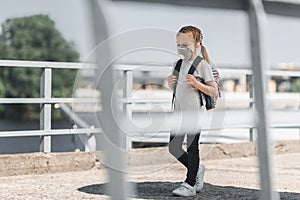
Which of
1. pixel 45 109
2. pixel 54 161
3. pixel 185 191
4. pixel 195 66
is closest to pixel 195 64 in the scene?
pixel 195 66

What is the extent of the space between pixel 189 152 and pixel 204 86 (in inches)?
20.2

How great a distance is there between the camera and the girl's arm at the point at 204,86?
365cm

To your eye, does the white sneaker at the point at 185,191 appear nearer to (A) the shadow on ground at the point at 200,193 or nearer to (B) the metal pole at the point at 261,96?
(A) the shadow on ground at the point at 200,193

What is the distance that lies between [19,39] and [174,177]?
113 feet

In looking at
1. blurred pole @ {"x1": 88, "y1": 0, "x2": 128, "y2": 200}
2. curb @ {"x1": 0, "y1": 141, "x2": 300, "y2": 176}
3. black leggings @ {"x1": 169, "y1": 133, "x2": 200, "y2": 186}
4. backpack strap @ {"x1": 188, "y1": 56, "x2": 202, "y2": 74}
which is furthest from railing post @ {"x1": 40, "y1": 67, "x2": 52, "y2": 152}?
blurred pole @ {"x1": 88, "y1": 0, "x2": 128, "y2": 200}

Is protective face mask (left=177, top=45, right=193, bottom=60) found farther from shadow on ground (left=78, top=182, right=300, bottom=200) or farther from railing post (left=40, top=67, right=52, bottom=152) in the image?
railing post (left=40, top=67, right=52, bottom=152)

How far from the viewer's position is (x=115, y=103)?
4.17ft

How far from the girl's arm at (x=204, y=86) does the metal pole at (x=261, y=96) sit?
219 centimetres

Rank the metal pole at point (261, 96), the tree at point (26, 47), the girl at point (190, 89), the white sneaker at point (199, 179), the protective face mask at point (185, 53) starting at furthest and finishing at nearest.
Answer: the tree at point (26, 47)
the white sneaker at point (199, 179)
the girl at point (190, 89)
the protective face mask at point (185, 53)
the metal pole at point (261, 96)

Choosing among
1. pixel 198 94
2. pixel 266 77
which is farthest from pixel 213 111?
pixel 266 77

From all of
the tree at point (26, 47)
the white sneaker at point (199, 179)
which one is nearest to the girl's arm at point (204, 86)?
the white sneaker at point (199, 179)

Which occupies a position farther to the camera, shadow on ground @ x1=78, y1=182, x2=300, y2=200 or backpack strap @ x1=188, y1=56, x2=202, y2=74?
shadow on ground @ x1=78, y1=182, x2=300, y2=200

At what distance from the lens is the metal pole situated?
142cm

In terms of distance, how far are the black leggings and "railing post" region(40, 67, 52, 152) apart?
→ 1962 mm
